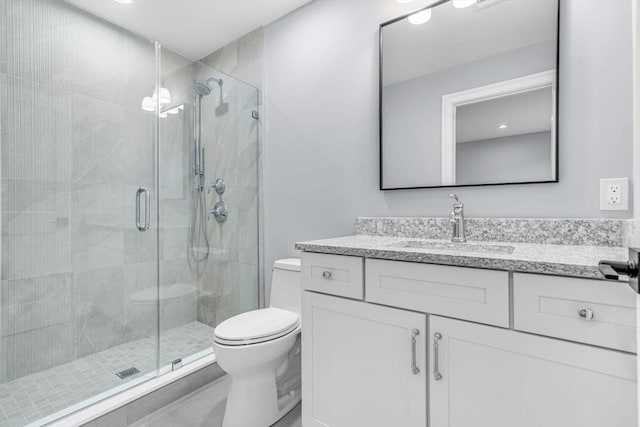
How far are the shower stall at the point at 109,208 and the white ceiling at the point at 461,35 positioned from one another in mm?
1142

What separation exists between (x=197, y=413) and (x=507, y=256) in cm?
160

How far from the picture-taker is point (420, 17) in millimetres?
1582

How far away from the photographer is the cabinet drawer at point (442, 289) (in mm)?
895

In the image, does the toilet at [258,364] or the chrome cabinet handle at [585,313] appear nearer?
the chrome cabinet handle at [585,313]

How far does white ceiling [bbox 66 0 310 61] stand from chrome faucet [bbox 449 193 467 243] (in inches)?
65.5

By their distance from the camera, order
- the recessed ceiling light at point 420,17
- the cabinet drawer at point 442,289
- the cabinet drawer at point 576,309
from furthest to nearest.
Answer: the recessed ceiling light at point 420,17
the cabinet drawer at point 442,289
the cabinet drawer at point 576,309

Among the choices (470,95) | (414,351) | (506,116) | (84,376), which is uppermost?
(470,95)

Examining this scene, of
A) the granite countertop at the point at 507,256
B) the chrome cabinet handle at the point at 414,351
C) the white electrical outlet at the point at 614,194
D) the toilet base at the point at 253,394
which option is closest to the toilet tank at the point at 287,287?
the toilet base at the point at 253,394

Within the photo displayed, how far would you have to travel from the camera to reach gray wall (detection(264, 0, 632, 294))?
115 cm

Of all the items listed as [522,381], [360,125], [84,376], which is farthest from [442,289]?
[84,376]

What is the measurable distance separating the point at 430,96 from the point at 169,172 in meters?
1.65

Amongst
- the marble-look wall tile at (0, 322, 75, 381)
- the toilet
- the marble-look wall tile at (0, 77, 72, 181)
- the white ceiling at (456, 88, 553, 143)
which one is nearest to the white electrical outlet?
the white ceiling at (456, 88, 553, 143)

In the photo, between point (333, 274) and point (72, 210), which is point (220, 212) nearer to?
point (72, 210)

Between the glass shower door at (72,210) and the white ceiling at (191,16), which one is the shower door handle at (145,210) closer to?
the glass shower door at (72,210)
